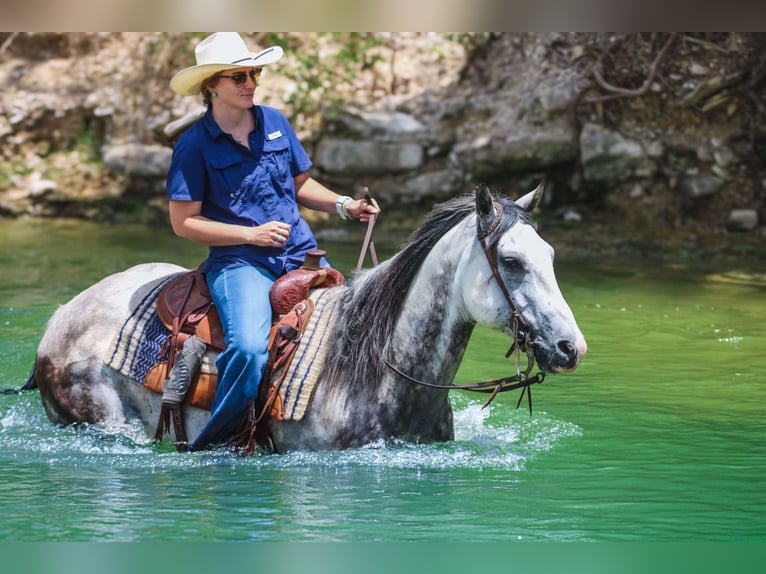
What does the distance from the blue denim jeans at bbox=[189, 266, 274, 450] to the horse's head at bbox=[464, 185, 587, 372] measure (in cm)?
100

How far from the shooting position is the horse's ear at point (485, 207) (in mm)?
4742

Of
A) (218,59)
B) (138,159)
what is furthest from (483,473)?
(138,159)

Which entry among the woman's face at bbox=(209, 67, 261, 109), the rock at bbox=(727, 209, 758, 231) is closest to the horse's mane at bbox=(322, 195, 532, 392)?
the woman's face at bbox=(209, 67, 261, 109)

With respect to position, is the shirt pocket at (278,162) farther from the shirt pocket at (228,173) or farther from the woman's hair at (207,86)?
the woman's hair at (207,86)

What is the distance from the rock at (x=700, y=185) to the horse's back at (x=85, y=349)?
7.97 meters

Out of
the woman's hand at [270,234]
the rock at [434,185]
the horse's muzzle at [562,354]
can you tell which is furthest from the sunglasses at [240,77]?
the rock at [434,185]

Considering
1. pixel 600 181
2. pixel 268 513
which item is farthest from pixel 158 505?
pixel 600 181

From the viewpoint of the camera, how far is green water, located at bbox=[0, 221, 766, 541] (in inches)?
182

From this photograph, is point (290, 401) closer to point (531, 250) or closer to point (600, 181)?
point (531, 250)

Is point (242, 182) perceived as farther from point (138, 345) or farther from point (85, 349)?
point (85, 349)

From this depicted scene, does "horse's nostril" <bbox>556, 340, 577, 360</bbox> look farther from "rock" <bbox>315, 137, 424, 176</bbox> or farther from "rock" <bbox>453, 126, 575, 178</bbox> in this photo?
"rock" <bbox>315, 137, 424, 176</bbox>

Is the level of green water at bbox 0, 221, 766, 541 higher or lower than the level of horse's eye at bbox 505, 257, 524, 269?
lower

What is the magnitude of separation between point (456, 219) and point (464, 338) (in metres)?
0.54
